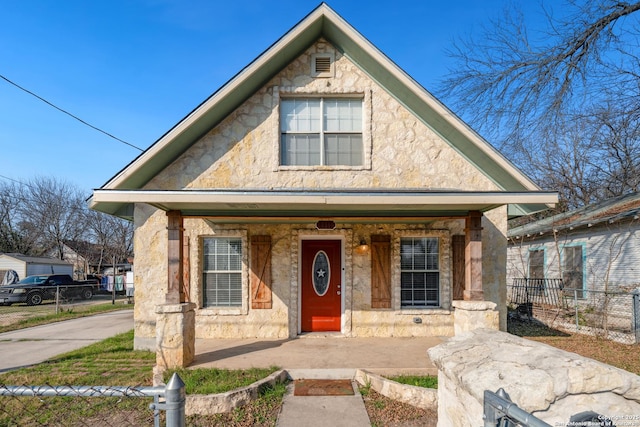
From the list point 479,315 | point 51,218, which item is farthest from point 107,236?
point 479,315

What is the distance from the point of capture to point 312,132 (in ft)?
25.9

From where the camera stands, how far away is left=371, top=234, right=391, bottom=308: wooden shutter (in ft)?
26.6

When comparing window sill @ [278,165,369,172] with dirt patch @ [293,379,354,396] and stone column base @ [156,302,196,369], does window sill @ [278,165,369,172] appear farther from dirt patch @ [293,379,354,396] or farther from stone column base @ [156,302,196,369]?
dirt patch @ [293,379,354,396]

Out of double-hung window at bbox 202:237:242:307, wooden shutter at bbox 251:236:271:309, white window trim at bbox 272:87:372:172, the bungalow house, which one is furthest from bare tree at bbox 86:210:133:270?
→ white window trim at bbox 272:87:372:172

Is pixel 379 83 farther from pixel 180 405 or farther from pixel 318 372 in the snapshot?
pixel 180 405

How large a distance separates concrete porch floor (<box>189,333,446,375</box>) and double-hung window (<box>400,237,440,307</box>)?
88 cm

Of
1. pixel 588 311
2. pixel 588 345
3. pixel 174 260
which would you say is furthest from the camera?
pixel 588 311

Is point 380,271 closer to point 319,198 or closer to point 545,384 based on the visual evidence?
point 319,198

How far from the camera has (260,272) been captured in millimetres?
8070

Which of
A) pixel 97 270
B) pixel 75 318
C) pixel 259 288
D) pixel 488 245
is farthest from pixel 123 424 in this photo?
pixel 97 270

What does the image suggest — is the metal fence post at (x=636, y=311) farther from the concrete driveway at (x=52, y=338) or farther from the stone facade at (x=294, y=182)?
the concrete driveway at (x=52, y=338)

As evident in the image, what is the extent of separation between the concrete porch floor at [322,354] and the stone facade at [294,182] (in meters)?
0.45

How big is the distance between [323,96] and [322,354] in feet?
17.9

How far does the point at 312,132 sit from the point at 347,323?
14.5ft
